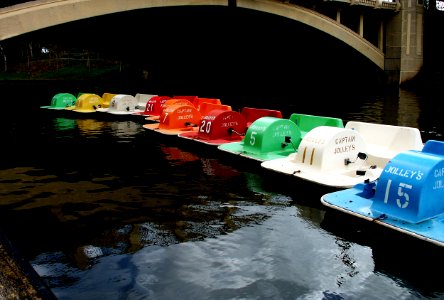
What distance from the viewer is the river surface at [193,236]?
17.9 ft

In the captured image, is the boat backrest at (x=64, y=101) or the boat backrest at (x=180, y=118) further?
the boat backrest at (x=64, y=101)

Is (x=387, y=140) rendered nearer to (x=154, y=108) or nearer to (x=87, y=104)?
(x=154, y=108)

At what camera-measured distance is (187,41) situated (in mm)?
42000

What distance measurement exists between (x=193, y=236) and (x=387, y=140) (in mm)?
6702

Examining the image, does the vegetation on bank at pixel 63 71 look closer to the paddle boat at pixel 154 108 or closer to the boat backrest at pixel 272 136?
the paddle boat at pixel 154 108

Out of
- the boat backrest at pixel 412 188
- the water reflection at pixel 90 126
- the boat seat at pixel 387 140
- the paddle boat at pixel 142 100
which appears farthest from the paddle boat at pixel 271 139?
the paddle boat at pixel 142 100

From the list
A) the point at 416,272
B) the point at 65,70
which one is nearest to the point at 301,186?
the point at 416,272

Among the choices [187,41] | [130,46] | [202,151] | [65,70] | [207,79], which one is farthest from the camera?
[65,70]

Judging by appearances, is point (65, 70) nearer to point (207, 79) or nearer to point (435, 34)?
point (207, 79)

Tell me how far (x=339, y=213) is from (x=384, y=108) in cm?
2271

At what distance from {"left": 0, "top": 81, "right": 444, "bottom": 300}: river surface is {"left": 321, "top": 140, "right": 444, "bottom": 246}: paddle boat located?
228 mm

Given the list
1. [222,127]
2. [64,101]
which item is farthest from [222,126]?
[64,101]

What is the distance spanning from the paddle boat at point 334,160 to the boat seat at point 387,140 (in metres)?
0.02

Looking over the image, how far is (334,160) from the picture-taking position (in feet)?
31.0
